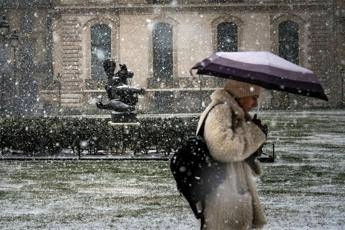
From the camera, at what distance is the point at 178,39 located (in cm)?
4369

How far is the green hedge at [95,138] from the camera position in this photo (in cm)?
1642

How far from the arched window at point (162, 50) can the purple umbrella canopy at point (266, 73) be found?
38.6 m

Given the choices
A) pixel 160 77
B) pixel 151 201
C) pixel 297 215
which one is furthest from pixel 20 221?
pixel 160 77

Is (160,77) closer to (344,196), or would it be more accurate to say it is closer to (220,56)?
(344,196)

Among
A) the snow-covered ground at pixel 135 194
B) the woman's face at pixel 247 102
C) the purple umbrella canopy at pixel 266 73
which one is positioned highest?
the purple umbrella canopy at pixel 266 73

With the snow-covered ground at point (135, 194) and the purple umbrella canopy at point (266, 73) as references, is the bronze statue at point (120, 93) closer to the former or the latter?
the snow-covered ground at point (135, 194)

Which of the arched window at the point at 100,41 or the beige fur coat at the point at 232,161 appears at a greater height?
the arched window at the point at 100,41

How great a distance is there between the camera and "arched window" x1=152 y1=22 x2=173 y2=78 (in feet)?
144

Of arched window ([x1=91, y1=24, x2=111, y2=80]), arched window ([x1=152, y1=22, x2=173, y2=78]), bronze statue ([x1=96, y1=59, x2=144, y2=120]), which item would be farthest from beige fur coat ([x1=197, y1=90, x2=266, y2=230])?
arched window ([x1=91, y1=24, x2=111, y2=80])

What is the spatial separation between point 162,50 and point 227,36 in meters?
3.99

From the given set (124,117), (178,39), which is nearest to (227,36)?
(178,39)

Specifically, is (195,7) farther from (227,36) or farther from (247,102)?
(247,102)

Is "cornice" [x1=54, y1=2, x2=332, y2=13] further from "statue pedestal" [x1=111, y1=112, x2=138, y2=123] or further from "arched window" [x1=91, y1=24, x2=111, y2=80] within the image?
"statue pedestal" [x1=111, y1=112, x2=138, y2=123]

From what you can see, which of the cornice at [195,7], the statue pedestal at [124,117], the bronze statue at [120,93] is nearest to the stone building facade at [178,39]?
the cornice at [195,7]
